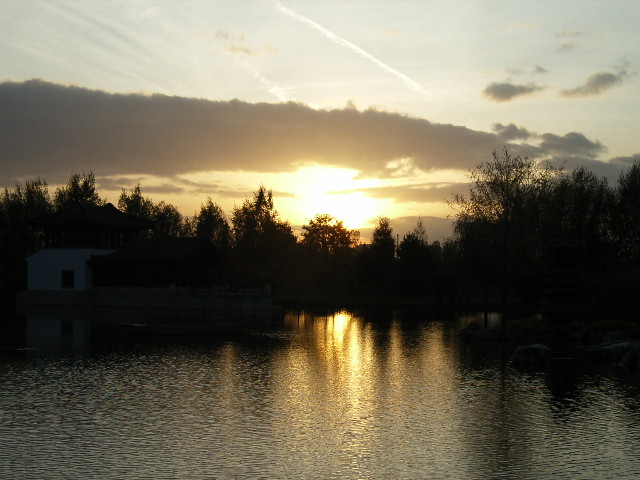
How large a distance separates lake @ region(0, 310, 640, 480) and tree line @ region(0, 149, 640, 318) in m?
27.5

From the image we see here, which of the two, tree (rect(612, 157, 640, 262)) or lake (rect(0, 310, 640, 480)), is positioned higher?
tree (rect(612, 157, 640, 262))

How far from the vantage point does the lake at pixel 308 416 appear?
68.9ft

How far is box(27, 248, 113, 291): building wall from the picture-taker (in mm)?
90625

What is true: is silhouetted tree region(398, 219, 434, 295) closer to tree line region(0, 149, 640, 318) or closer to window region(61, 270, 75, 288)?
tree line region(0, 149, 640, 318)

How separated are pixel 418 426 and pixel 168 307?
5836 centimetres

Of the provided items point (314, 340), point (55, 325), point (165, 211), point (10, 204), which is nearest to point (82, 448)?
point (314, 340)

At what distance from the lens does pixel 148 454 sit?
21.8m

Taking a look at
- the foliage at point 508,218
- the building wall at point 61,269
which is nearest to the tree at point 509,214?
the foliage at point 508,218

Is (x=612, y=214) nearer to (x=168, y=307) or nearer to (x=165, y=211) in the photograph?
(x=168, y=307)

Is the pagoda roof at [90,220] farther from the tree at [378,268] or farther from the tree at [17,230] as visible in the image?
the tree at [378,268]

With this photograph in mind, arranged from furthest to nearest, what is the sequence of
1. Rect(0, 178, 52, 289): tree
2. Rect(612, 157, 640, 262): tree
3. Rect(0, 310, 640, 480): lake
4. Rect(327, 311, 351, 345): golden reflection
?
1. Rect(0, 178, 52, 289): tree
2. Rect(612, 157, 640, 262): tree
3. Rect(327, 311, 351, 345): golden reflection
4. Rect(0, 310, 640, 480): lake

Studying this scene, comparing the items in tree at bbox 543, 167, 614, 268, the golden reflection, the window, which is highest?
tree at bbox 543, 167, 614, 268

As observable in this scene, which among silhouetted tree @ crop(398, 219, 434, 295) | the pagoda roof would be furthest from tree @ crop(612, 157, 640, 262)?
the pagoda roof

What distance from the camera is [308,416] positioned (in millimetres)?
27703
